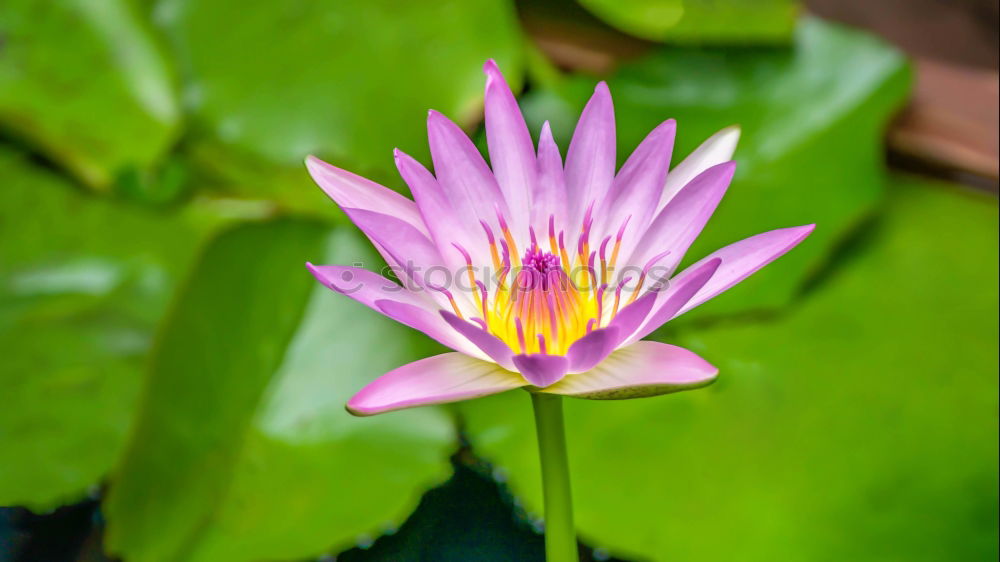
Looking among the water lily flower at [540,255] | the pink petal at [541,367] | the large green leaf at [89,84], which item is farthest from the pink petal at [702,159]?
the large green leaf at [89,84]

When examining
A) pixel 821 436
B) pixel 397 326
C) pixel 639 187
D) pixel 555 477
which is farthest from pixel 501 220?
pixel 821 436

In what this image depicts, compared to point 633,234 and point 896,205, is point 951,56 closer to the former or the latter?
point 896,205

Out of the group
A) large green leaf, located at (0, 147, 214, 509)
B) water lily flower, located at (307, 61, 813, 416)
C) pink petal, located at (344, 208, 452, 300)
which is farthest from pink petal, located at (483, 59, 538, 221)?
large green leaf, located at (0, 147, 214, 509)

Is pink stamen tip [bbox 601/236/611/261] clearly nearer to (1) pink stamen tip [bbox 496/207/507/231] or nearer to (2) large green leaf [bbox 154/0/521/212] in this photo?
(1) pink stamen tip [bbox 496/207/507/231]

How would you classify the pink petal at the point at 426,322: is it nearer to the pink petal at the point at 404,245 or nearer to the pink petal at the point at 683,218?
the pink petal at the point at 404,245

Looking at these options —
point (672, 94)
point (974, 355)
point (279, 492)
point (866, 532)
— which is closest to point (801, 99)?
point (672, 94)

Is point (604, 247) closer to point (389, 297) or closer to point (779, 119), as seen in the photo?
point (389, 297)
